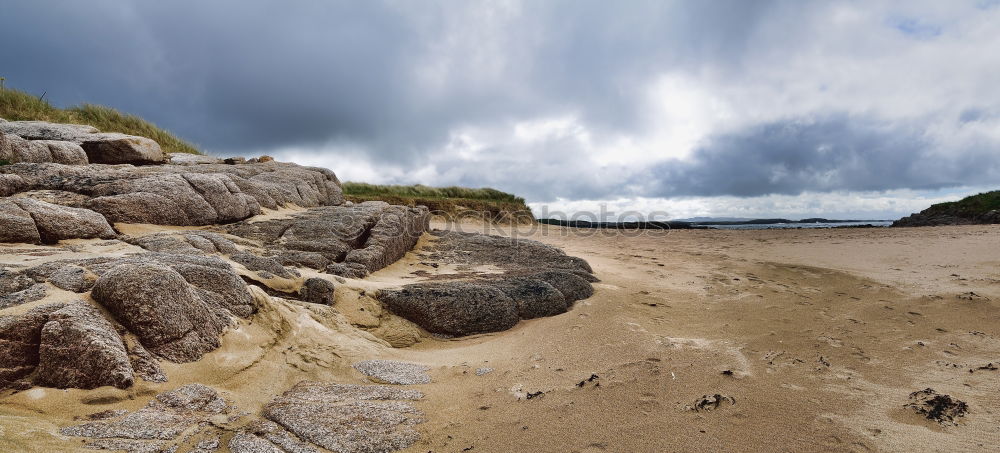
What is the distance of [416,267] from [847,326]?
24.6 feet

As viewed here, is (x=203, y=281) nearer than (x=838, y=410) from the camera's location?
No

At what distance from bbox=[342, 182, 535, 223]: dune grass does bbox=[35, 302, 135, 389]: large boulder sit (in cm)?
2084

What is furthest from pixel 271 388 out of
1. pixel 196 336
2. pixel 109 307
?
pixel 109 307

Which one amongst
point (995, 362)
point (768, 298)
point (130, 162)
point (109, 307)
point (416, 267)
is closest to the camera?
point (109, 307)

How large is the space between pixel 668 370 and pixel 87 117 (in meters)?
24.0

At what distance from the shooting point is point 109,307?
379cm

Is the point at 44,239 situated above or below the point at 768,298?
above

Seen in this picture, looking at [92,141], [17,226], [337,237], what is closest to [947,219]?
[337,237]

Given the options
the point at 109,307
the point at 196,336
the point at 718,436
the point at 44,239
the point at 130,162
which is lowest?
the point at 718,436

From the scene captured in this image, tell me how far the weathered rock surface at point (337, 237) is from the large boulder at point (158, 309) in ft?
10.1

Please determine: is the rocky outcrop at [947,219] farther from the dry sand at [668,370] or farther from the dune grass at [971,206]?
the dry sand at [668,370]

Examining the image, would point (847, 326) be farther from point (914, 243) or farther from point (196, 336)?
point (914, 243)

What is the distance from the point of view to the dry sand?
10.4 ft

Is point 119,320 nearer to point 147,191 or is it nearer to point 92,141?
point 147,191
